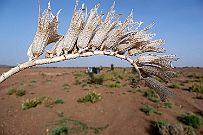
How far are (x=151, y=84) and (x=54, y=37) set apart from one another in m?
1.06

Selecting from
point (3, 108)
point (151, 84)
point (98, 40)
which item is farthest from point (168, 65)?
point (3, 108)

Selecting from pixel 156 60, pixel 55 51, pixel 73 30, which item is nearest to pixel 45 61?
pixel 55 51

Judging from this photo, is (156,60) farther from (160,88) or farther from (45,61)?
(45,61)

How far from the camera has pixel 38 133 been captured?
13094 mm

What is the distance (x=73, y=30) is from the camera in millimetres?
2602

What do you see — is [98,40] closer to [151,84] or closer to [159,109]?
[151,84]

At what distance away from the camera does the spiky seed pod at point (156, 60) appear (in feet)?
9.20

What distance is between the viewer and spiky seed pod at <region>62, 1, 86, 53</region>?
8.46 feet

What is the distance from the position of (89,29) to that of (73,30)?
0.49 ft

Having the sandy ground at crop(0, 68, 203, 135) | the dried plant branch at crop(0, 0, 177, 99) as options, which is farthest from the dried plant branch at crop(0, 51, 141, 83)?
the sandy ground at crop(0, 68, 203, 135)

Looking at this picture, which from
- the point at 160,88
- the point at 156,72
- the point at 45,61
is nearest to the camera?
the point at 45,61

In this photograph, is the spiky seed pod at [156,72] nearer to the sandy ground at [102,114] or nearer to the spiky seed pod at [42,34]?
the spiky seed pod at [42,34]

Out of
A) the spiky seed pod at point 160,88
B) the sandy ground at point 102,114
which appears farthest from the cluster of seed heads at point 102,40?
the sandy ground at point 102,114

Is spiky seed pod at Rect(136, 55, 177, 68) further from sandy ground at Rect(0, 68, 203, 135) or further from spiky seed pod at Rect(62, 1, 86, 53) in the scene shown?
sandy ground at Rect(0, 68, 203, 135)
